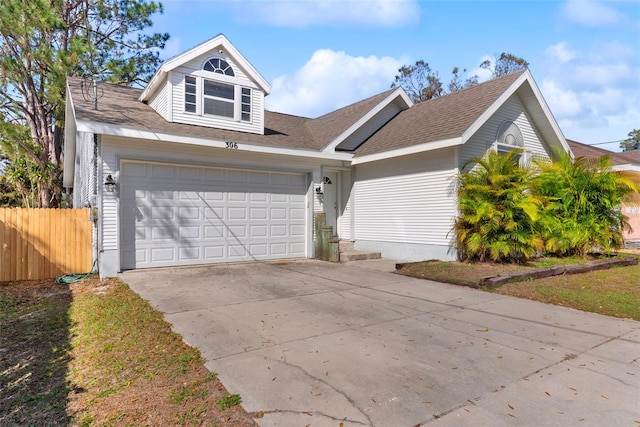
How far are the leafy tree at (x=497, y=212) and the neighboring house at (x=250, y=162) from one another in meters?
0.59

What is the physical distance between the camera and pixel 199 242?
9562 mm

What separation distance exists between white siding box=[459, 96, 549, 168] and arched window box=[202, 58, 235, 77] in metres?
6.81

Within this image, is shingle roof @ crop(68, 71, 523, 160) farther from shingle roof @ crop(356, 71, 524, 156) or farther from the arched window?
the arched window

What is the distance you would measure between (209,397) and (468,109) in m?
9.86

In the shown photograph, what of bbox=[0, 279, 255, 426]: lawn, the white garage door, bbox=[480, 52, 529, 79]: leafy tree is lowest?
bbox=[0, 279, 255, 426]: lawn

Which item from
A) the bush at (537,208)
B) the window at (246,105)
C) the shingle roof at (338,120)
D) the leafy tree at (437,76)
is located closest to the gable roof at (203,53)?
the window at (246,105)

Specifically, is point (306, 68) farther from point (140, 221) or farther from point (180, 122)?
point (140, 221)

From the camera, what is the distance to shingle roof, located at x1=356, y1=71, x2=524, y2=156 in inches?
385

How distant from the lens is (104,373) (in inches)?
138

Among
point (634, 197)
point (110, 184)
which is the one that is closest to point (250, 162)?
point (110, 184)

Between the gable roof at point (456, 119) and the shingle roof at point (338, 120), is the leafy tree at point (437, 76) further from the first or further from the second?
the gable roof at point (456, 119)

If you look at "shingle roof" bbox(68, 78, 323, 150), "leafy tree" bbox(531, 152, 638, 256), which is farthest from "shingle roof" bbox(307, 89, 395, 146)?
"leafy tree" bbox(531, 152, 638, 256)

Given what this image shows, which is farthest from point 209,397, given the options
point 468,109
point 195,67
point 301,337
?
point 468,109

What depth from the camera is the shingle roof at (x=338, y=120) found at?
39.9 feet
